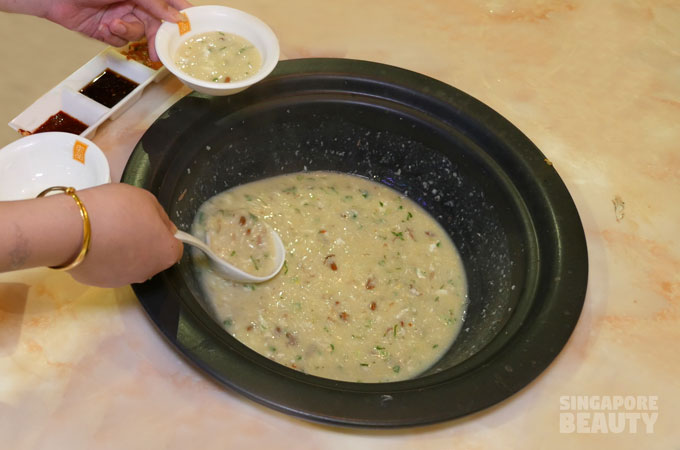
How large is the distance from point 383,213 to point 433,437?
2.36ft

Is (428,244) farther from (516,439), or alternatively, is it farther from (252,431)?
(252,431)

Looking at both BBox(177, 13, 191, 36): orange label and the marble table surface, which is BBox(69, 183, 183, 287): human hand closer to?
the marble table surface

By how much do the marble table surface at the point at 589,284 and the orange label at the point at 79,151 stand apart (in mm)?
132

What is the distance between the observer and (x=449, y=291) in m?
1.53

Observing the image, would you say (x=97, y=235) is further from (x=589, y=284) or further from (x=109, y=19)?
(x=589, y=284)

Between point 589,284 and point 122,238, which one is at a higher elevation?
point 122,238

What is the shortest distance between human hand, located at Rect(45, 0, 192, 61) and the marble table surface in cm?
14

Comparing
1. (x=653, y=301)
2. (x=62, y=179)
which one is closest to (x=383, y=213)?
(x=653, y=301)

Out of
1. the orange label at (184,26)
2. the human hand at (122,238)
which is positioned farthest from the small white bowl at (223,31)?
the human hand at (122,238)

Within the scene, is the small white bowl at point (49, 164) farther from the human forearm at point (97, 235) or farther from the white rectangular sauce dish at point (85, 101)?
the human forearm at point (97, 235)

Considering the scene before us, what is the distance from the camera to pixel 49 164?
124cm

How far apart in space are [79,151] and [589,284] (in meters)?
1.13

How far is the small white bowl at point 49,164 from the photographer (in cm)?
121

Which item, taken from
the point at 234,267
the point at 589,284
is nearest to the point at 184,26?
Result: the point at 234,267
